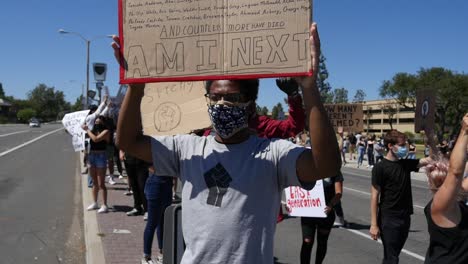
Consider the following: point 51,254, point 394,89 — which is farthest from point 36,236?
point 394,89

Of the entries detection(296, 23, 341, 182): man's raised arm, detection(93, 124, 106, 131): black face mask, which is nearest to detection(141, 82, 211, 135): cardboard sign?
detection(296, 23, 341, 182): man's raised arm

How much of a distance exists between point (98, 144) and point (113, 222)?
1.88m

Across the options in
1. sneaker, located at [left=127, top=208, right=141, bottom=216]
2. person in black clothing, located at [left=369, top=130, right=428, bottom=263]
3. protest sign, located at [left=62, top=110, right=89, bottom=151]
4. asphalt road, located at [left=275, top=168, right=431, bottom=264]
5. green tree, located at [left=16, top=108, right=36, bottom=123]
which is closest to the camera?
person in black clothing, located at [left=369, top=130, right=428, bottom=263]

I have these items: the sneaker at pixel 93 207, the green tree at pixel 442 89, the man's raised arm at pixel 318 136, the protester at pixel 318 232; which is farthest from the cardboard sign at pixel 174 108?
the green tree at pixel 442 89

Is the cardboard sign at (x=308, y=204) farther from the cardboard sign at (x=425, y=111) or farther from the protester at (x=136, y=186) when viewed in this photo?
the protester at (x=136, y=186)

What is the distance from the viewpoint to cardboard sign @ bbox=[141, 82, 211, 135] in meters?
3.62

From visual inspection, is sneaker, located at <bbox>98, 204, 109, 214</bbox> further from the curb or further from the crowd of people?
the crowd of people

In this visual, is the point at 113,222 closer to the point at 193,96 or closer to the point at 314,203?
the point at 314,203

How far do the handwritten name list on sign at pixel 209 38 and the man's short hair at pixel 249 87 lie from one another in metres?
0.06

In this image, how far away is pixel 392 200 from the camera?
545cm

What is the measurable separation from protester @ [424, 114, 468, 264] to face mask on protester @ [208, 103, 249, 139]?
1755 millimetres

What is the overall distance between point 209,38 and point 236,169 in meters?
0.65

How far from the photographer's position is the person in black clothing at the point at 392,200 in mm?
5316

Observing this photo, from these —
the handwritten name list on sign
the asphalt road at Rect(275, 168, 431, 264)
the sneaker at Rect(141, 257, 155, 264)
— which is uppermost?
the handwritten name list on sign
